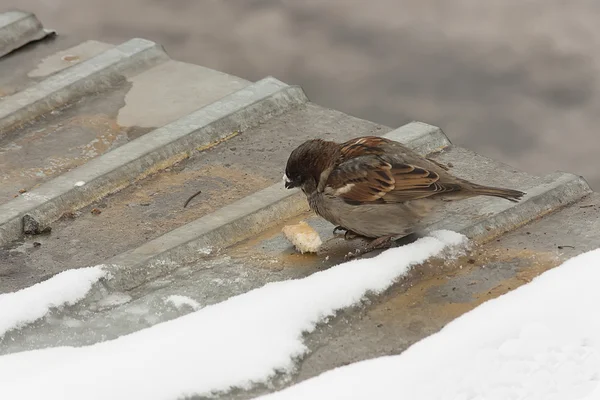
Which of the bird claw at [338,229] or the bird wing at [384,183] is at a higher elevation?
the bird wing at [384,183]

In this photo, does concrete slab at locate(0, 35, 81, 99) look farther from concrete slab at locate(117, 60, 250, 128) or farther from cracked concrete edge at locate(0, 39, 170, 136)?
concrete slab at locate(117, 60, 250, 128)

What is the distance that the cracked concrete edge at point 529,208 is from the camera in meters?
5.92

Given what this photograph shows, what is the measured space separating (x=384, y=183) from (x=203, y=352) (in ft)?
4.51

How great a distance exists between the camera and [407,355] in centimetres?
483

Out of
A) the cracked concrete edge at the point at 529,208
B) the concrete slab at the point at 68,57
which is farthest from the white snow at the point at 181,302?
the concrete slab at the point at 68,57

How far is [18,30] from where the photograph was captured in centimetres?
852

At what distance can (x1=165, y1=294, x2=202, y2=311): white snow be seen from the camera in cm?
537

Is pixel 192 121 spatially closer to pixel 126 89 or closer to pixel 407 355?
pixel 126 89

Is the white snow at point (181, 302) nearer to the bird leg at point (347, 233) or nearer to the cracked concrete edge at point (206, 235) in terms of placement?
the cracked concrete edge at point (206, 235)

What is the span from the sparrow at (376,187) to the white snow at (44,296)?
1.13m

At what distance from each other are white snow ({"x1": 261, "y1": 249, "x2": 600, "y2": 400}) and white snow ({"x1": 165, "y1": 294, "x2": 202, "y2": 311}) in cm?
86

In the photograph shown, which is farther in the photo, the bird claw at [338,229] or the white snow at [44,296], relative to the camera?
the bird claw at [338,229]

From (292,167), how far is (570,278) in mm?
1486

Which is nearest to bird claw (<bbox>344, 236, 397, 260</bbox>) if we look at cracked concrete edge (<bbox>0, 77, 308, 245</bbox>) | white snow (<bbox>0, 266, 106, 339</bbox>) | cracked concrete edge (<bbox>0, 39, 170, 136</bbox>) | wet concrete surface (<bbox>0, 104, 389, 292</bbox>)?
wet concrete surface (<bbox>0, 104, 389, 292</bbox>)
